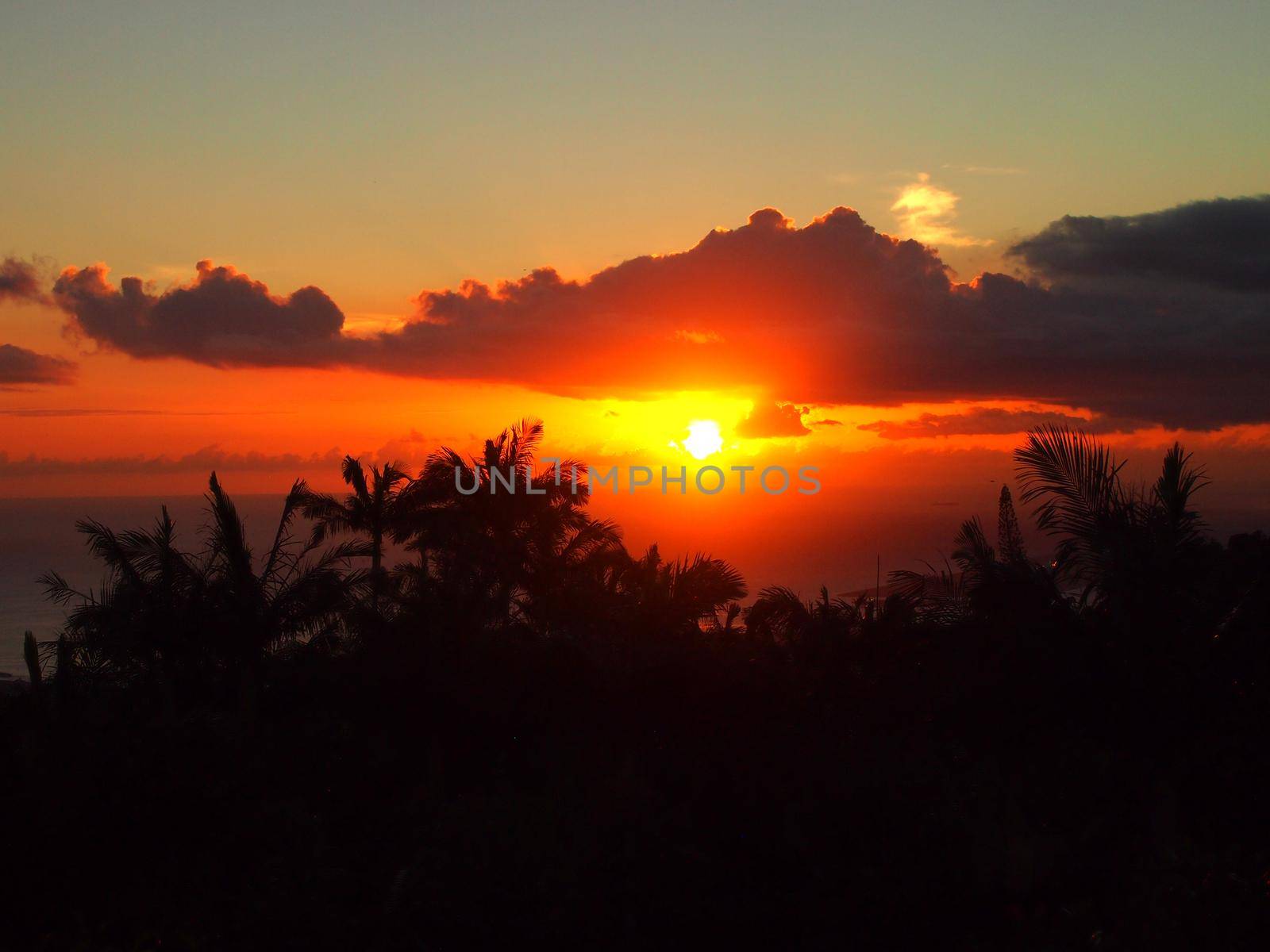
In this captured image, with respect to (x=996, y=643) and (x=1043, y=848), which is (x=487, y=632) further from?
(x=1043, y=848)

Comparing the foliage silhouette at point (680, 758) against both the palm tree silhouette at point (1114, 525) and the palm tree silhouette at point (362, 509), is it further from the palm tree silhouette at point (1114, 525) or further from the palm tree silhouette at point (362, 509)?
the palm tree silhouette at point (362, 509)

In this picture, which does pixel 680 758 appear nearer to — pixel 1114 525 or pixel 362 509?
pixel 1114 525

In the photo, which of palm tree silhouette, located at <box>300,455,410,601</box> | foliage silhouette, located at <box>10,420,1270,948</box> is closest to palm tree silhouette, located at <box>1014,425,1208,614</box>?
foliage silhouette, located at <box>10,420,1270,948</box>

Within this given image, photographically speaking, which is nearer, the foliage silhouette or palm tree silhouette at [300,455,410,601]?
the foliage silhouette

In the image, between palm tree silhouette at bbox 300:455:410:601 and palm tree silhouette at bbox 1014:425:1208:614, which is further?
palm tree silhouette at bbox 300:455:410:601

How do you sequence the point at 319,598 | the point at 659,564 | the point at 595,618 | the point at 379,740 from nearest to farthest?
the point at 379,740
the point at 595,618
the point at 319,598
the point at 659,564

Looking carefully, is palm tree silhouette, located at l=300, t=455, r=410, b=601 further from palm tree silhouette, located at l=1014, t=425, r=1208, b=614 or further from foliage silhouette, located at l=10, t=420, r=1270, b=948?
palm tree silhouette, located at l=1014, t=425, r=1208, b=614

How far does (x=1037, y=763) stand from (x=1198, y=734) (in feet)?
5.57

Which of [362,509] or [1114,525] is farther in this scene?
[362,509]

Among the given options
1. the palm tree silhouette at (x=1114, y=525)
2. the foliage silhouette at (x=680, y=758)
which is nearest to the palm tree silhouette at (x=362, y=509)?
the foliage silhouette at (x=680, y=758)

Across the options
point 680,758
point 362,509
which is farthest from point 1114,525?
point 362,509

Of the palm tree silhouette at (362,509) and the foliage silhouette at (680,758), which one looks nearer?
the foliage silhouette at (680,758)

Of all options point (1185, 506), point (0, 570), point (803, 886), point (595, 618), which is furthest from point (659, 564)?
point (0, 570)

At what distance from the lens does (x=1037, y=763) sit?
10594mm
